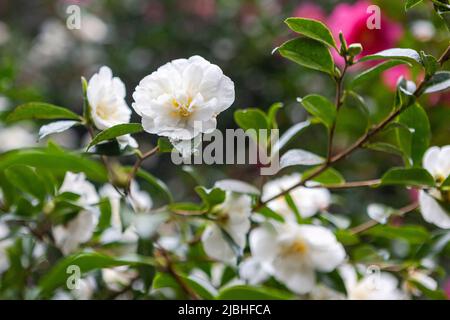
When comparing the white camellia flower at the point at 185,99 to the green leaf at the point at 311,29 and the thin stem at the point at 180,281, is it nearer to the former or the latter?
the green leaf at the point at 311,29

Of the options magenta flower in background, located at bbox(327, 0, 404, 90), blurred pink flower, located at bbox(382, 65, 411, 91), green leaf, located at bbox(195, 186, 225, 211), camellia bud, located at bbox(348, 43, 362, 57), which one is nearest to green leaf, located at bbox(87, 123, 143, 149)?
green leaf, located at bbox(195, 186, 225, 211)

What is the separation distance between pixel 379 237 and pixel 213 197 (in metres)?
0.41

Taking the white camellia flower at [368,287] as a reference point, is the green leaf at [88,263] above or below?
above

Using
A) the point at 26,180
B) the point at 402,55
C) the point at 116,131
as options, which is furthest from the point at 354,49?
the point at 26,180

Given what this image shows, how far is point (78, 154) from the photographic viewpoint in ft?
2.80

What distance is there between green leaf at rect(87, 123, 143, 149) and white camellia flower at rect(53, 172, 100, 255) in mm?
217

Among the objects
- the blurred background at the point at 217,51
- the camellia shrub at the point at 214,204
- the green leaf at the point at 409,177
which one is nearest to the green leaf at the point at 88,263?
the camellia shrub at the point at 214,204

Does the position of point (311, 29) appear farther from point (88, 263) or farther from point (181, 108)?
point (88, 263)

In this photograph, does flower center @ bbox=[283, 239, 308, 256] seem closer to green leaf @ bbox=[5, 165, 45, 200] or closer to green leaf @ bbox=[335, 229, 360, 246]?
green leaf @ bbox=[335, 229, 360, 246]

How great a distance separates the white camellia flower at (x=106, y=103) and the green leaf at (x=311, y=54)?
0.21m

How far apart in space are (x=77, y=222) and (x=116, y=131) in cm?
27

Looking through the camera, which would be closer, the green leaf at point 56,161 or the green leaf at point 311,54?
the green leaf at point 311,54

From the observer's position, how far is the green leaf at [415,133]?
0.76m

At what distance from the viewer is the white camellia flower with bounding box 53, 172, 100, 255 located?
87 cm
